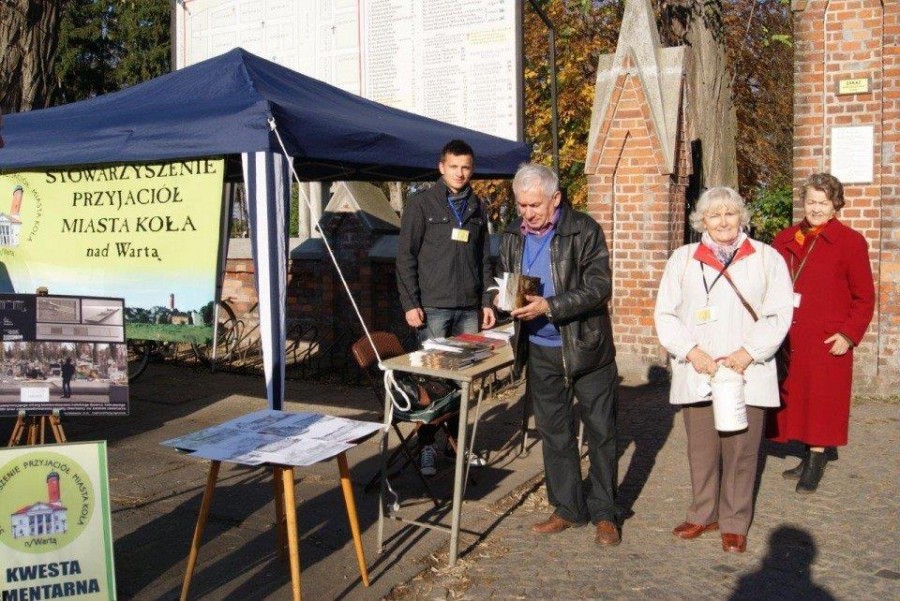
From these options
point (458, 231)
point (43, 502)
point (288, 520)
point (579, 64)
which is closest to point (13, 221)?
point (458, 231)

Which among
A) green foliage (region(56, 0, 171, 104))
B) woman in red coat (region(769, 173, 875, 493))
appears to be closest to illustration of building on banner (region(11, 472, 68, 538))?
woman in red coat (region(769, 173, 875, 493))

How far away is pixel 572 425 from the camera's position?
4742mm

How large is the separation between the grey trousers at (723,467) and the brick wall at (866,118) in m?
4.14

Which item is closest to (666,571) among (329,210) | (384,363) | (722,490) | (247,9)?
(722,490)

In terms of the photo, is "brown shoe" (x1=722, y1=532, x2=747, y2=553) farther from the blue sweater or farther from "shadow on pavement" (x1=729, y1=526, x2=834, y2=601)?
the blue sweater

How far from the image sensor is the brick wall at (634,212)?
8680mm

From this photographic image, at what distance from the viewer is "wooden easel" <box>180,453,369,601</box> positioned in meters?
3.46

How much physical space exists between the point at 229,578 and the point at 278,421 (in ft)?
2.81

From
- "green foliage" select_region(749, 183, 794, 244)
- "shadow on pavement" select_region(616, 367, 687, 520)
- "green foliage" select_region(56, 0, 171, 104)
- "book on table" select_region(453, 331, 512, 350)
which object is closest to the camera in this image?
"book on table" select_region(453, 331, 512, 350)

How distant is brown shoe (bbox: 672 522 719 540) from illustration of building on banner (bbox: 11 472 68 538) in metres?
2.96

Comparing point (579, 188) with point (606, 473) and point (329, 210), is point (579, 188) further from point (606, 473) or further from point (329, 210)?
point (606, 473)

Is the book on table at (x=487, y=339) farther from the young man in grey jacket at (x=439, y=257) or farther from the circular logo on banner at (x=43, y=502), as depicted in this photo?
the circular logo on banner at (x=43, y=502)

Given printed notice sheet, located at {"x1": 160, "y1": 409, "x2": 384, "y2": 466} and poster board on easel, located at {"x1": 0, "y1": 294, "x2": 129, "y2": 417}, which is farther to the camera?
poster board on easel, located at {"x1": 0, "y1": 294, "x2": 129, "y2": 417}

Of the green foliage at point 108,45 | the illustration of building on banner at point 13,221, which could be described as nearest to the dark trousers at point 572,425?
the illustration of building on banner at point 13,221
